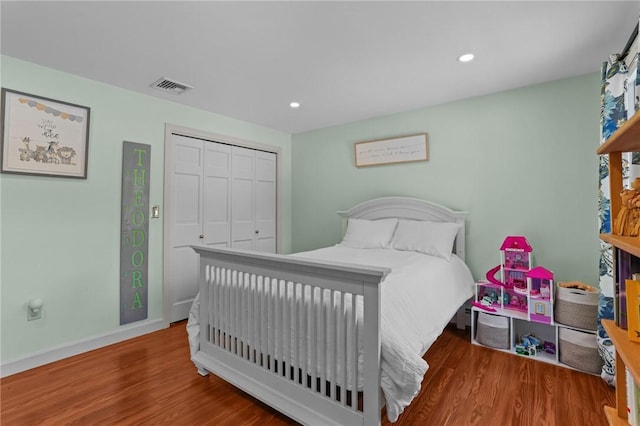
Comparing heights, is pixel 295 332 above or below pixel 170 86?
below

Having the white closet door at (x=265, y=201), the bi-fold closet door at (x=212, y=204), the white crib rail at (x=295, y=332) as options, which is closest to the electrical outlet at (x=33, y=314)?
the bi-fold closet door at (x=212, y=204)

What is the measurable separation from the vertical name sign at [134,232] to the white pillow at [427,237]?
249 centimetres

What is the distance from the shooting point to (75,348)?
2.48 metres

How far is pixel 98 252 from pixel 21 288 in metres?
0.53

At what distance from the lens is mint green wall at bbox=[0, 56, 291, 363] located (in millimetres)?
2221

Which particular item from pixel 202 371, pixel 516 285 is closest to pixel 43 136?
pixel 202 371

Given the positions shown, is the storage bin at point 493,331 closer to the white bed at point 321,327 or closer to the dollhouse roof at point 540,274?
the white bed at point 321,327

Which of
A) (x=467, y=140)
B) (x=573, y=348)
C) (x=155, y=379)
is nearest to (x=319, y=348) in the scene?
(x=155, y=379)

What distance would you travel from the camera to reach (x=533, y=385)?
1.99m

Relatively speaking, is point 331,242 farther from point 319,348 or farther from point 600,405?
point 600,405

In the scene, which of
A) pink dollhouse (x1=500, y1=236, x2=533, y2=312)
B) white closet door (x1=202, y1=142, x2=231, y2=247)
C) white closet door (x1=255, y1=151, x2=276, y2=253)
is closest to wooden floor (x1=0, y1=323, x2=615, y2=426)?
pink dollhouse (x1=500, y1=236, x2=533, y2=312)

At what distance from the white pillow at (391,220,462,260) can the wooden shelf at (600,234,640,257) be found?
1679 millimetres

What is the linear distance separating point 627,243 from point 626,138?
372mm

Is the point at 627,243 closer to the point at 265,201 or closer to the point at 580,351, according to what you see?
the point at 580,351
